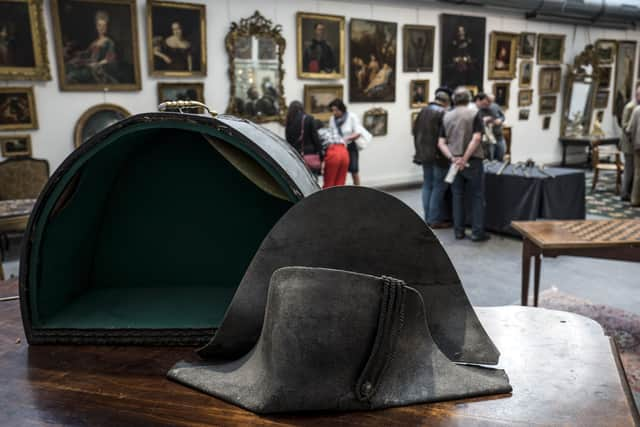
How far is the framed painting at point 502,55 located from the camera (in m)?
13.6

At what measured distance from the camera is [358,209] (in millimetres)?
1301

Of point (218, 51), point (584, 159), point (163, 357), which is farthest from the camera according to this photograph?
point (584, 159)

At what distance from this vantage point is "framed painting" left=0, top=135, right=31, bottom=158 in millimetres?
7766

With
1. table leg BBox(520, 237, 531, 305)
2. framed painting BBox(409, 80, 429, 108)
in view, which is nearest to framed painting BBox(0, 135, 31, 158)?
table leg BBox(520, 237, 531, 305)

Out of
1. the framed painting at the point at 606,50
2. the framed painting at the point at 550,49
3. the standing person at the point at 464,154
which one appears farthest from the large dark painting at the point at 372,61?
the framed painting at the point at 606,50

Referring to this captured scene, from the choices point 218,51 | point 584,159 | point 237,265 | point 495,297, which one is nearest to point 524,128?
point 584,159

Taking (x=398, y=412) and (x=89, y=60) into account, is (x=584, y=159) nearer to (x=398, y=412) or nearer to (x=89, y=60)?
(x=89, y=60)

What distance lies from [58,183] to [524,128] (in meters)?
15.4

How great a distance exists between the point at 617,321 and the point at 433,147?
3915mm

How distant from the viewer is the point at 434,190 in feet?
26.9

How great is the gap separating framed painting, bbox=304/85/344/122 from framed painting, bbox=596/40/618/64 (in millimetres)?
10066

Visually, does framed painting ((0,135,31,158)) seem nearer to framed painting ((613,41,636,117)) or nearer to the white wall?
the white wall

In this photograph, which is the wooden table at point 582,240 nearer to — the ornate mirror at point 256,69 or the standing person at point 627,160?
the ornate mirror at point 256,69

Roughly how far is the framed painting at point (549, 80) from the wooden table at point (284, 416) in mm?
15174
